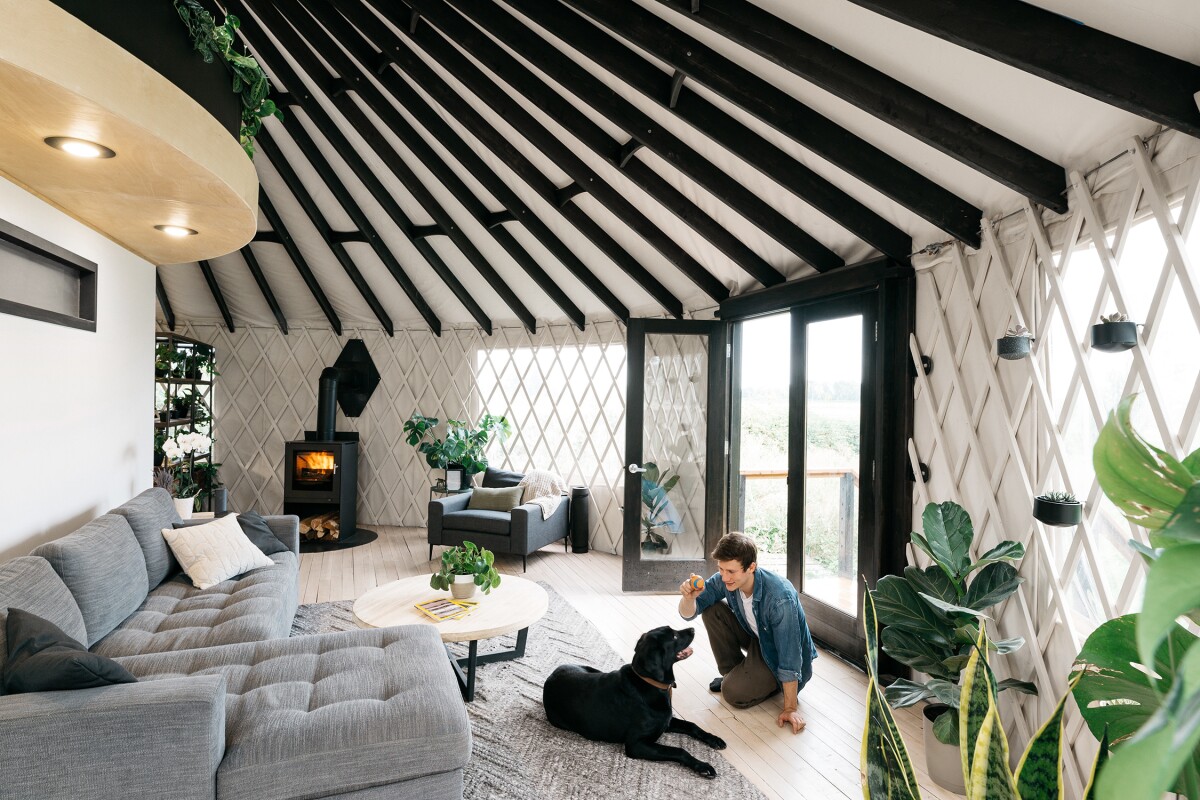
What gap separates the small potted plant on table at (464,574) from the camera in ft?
8.60

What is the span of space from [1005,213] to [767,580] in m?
1.50

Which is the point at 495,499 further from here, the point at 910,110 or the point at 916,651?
the point at 910,110

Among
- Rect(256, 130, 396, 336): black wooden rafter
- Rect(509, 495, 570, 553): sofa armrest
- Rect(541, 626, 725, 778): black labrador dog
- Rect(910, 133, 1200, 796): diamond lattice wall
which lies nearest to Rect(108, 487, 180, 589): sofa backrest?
Rect(541, 626, 725, 778): black labrador dog

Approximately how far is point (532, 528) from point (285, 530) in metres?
1.59

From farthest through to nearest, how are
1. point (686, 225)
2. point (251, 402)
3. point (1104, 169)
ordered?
point (251, 402), point (686, 225), point (1104, 169)

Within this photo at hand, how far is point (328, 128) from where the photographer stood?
3.65 metres

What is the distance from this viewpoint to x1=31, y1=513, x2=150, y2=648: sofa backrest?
6.72 ft

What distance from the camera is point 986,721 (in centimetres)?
70

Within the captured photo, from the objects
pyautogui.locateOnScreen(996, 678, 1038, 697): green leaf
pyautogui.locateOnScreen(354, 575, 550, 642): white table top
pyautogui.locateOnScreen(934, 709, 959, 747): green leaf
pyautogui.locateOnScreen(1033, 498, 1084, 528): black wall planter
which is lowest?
pyautogui.locateOnScreen(934, 709, 959, 747): green leaf

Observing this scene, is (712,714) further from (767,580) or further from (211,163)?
(211,163)

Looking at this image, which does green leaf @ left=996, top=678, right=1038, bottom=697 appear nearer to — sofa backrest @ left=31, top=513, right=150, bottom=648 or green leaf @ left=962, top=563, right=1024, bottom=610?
green leaf @ left=962, top=563, right=1024, bottom=610

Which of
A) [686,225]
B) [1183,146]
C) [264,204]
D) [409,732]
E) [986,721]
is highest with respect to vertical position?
[264,204]

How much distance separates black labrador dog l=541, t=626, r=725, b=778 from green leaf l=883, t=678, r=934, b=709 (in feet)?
1.93

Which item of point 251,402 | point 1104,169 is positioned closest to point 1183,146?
point 1104,169
